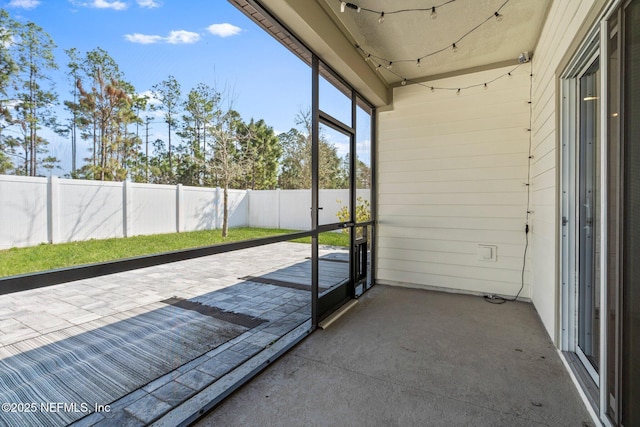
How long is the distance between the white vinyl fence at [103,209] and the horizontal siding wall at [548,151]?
94.7 inches

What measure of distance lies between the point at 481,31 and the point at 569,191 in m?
1.77

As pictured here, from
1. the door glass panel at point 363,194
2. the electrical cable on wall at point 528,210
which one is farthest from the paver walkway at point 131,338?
the electrical cable on wall at point 528,210

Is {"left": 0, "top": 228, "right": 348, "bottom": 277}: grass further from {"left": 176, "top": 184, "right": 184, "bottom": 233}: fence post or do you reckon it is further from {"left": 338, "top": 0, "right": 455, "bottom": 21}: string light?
{"left": 338, "top": 0, "right": 455, "bottom": 21}: string light

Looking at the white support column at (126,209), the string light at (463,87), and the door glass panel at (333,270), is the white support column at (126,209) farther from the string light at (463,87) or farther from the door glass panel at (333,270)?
the string light at (463,87)

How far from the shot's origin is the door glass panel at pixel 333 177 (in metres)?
3.09

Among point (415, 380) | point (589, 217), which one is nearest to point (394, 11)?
point (589, 217)

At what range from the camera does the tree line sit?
106cm

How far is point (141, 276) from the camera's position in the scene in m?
3.77

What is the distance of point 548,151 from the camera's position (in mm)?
2709

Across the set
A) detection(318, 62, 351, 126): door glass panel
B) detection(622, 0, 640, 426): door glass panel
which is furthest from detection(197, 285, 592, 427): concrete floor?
detection(318, 62, 351, 126): door glass panel

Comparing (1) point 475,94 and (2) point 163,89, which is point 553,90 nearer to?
(1) point 475,94

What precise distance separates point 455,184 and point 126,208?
373 centimetres

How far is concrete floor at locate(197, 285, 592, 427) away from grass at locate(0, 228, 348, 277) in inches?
39.2

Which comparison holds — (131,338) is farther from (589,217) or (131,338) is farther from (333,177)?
(589,217)
